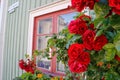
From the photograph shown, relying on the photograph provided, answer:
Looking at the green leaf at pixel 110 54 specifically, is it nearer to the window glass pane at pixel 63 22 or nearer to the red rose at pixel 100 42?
the red rose at pixel 100 42

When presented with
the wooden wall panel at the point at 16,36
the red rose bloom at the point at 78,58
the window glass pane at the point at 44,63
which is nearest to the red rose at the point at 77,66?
the red rose bloom at the point at 78,58

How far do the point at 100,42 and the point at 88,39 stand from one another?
7cm

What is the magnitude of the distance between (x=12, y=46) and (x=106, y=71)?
12.0ft

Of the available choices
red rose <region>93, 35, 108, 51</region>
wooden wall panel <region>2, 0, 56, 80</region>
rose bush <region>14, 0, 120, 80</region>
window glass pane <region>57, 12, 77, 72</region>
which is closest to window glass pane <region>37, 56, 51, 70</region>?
window glass pane <region>57, 12, 77, 72</region>

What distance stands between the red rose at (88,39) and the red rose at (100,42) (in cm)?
2

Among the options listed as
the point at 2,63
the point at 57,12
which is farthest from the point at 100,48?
the point at 2,63

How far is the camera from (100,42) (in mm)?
1151

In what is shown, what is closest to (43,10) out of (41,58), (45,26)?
(45,26)

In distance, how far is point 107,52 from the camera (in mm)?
1112

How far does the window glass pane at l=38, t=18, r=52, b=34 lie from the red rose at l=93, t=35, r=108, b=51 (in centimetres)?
247

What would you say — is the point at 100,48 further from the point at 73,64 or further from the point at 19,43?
the point at 19,43

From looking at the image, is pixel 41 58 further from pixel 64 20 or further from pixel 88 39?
pixel 88 39

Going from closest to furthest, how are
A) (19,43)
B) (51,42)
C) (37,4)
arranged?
(51,42)
(37,4)
(19,43)

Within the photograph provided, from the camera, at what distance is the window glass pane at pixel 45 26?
363cm
